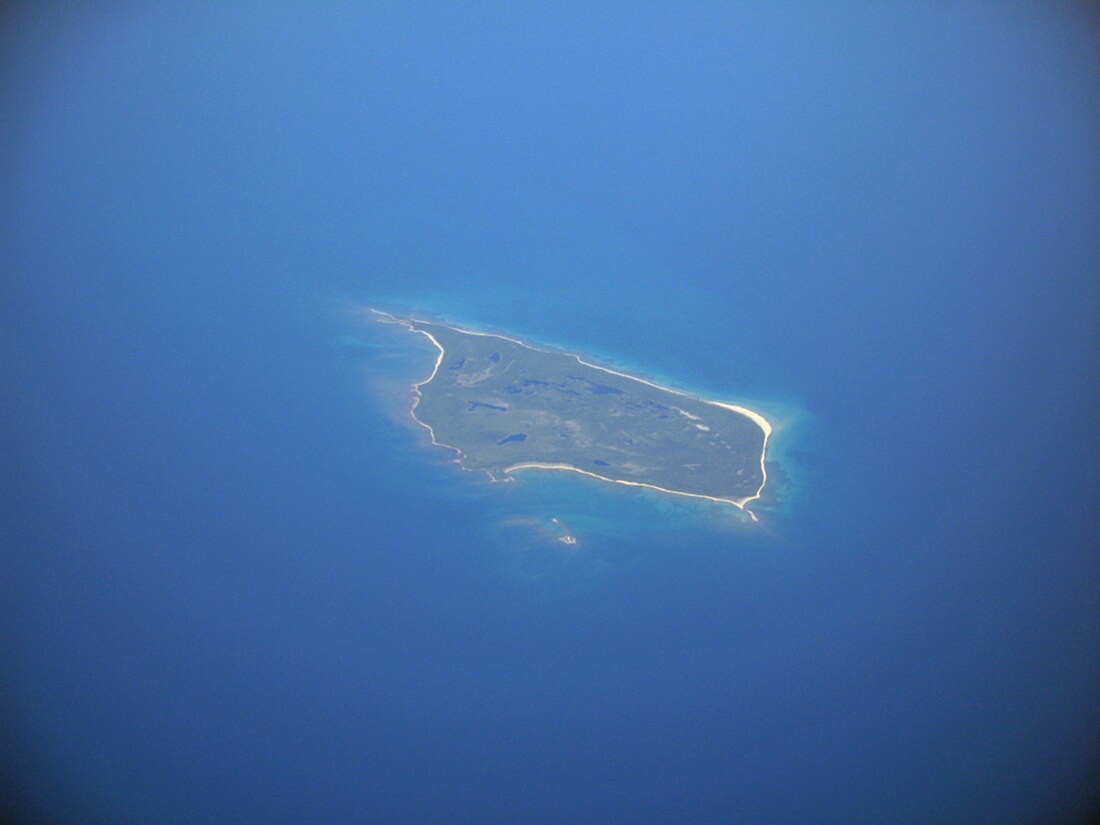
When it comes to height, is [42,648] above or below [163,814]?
above

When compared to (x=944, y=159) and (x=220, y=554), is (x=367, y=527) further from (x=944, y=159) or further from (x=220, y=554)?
(x=944, y=159)

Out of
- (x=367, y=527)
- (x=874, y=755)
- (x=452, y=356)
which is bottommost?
(x=874, y=755)

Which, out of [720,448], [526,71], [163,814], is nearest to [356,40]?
[526,71]

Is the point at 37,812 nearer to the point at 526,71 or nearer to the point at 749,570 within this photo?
the point at 749,570

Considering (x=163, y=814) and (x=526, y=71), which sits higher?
(x=526, y=71)

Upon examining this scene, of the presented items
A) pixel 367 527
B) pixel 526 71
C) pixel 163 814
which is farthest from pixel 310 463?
pixel 526 71

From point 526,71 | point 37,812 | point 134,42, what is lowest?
point 37,812
